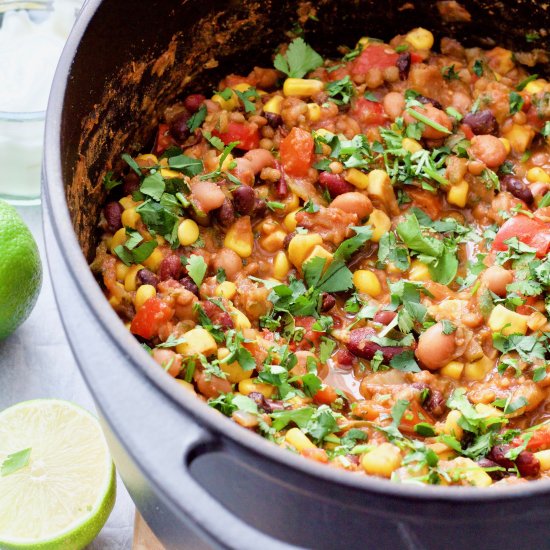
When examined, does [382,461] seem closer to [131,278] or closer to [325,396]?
[325,396]

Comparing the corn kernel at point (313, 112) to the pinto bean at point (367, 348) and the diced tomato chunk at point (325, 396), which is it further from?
the diced tomato chunk at point (325, 396)

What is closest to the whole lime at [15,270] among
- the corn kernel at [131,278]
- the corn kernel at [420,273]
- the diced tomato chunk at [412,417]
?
the corn kernel at [131,278]

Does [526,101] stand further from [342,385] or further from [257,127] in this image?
[342,385]

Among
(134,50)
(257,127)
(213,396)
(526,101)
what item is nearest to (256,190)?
(257,127)

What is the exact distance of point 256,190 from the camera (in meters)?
3.41

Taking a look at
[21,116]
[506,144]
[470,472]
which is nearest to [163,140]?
[21,116]

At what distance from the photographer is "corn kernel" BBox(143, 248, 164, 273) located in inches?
126

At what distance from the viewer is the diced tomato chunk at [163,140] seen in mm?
3579

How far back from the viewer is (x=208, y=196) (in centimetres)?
324

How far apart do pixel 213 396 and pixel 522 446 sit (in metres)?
0.98

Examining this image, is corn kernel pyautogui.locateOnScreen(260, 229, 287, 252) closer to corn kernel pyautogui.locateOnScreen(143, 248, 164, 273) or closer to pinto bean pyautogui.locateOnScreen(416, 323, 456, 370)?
corn kernel pyautogui.locateOnScreen(143, 248, 164, 273)

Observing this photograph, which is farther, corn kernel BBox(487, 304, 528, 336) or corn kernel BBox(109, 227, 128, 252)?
corn kernel BBox(109, 227, 128, 252)

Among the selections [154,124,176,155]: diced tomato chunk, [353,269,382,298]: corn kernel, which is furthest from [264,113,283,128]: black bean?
[353,269,382,298]: corn kernel

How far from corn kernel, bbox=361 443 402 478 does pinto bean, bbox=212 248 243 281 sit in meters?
0.88
